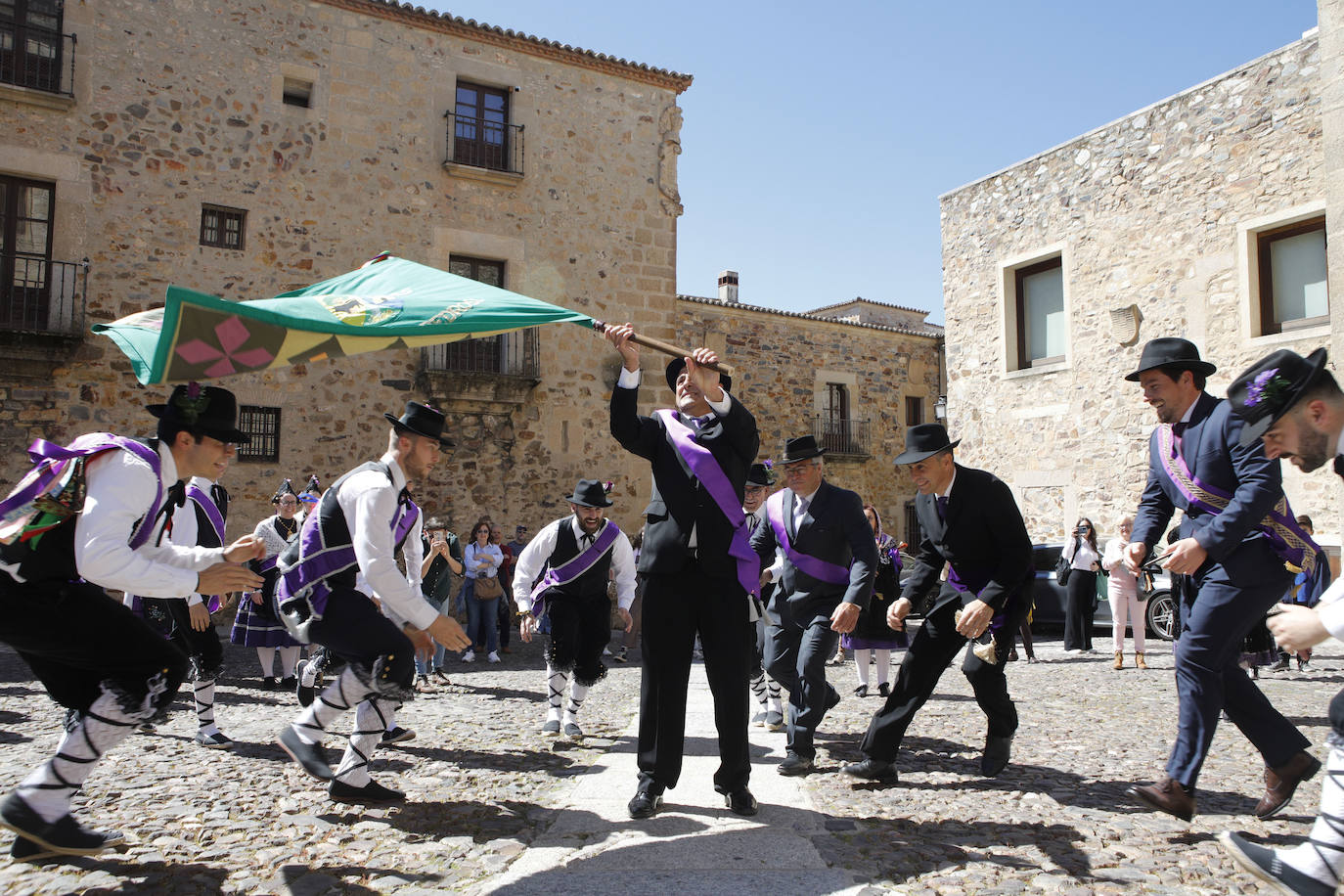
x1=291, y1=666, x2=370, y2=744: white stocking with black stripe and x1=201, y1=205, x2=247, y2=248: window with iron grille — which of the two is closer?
x1=291, y1=666, x2=370, y2=744: white stocking with black stripe

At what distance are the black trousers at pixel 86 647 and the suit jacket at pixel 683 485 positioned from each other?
2018mm

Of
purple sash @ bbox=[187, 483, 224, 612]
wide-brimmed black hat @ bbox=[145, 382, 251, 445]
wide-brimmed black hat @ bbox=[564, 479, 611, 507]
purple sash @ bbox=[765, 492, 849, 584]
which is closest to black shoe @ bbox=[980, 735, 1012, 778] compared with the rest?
purple sash @ bbox=[765, 492, 849, 584]

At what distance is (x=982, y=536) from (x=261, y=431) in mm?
12788

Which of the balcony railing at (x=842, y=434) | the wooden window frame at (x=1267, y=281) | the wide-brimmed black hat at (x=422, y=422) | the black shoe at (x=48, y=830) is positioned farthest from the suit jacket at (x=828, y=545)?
the balcony railing at (x=842, y=434)

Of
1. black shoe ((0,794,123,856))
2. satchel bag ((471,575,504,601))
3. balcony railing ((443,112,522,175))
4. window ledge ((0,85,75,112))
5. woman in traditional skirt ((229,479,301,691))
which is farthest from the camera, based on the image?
balcony railing ((443,112,522,175))

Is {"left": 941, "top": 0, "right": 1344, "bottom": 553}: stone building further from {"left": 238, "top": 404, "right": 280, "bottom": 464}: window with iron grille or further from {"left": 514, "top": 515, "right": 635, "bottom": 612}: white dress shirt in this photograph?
{"left": 238, "top": 404, "right": 280, "bottom": 464}: window with iron grille

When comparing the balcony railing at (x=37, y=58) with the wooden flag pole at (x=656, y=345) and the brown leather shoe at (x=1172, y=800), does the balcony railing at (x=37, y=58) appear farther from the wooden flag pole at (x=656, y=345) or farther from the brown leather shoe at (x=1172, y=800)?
the brown leather shoe at (x=1172, y=800)

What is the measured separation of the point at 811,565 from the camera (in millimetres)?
5723

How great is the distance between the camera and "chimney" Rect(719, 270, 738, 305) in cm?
2931

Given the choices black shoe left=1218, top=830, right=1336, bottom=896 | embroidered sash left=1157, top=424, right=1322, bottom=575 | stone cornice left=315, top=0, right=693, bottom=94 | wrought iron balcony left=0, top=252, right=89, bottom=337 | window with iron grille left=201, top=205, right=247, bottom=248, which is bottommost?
black shoe left=1218, top=830, right=1336, bottom=896

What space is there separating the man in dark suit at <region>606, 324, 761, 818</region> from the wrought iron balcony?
12540mm

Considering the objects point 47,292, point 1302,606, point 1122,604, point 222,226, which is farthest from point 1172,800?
point 47,292

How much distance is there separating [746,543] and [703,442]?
513 millimetres

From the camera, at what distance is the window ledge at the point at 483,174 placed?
52.2 ft
